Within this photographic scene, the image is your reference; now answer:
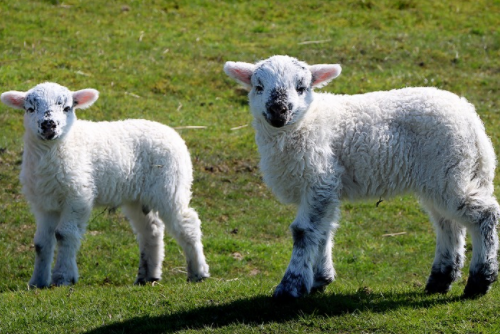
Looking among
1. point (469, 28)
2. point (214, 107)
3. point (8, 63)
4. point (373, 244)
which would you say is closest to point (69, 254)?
point (373, 244)

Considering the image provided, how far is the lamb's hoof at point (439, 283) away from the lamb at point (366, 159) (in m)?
0.01

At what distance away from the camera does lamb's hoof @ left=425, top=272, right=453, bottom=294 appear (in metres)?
Result: 9.66

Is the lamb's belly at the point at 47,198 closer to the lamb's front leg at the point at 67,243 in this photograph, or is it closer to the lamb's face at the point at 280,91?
the lamb's front leg at the point at 67,243

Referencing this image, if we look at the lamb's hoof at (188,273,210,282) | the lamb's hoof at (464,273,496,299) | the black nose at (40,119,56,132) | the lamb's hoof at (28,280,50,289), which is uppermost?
the black nose at (40,119,56,132)

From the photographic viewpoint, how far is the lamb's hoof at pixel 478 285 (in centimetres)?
904

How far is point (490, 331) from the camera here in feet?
26.6

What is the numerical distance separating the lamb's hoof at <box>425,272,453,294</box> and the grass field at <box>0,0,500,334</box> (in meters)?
0.17

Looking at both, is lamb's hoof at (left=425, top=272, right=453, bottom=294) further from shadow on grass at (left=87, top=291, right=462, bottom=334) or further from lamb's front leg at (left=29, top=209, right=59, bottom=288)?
lamb's front leg at (left=29, top=209, right=59, bottom=288)

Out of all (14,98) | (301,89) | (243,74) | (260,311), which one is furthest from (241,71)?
(14,98)

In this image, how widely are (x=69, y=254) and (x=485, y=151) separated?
5661 mm

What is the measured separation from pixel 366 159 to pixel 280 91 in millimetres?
1289

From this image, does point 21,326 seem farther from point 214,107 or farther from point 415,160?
point 214,107

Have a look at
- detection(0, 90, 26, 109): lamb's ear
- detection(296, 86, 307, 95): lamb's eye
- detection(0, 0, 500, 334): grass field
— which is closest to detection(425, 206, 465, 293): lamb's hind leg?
detection(0, 0, 500, 334): grass field

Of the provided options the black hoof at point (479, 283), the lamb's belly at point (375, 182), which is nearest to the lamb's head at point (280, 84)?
the lamb's belly at point (375, 182)
